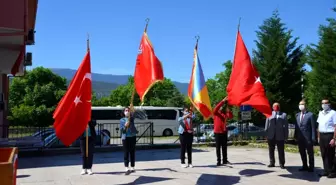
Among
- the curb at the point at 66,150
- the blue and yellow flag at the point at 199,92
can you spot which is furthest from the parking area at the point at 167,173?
the blue and yellow flag at the point at 199,92

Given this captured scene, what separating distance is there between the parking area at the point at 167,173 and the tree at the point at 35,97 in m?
37.3

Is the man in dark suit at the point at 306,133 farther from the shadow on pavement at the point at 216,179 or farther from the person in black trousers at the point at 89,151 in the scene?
the person in black trousers at the point at 89,151

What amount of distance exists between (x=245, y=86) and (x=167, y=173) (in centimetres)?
319

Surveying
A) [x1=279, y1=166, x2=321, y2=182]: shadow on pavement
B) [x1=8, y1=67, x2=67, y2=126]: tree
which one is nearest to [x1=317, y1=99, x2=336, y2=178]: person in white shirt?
[x1=279, y1=166, x2=321, y2=182]: shadow on pavement

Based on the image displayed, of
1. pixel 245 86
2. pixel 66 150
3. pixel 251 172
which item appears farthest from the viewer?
pixel 66 150

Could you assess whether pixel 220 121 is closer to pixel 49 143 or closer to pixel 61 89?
pixel 49 143

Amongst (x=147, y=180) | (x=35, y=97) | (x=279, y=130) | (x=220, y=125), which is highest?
(x=35, y=97)

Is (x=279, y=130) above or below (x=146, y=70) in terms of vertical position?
below

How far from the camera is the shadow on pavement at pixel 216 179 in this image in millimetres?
9469

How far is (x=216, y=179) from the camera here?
9906 millimetres

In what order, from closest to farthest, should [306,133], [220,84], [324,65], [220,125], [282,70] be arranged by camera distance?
[306,133]
[220,125]
[324,65]
[282,70]
[220,84]

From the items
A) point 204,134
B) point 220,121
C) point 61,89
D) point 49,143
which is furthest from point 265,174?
point 61,89

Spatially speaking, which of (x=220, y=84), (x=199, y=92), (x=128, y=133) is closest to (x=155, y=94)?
(x=220, y=84)

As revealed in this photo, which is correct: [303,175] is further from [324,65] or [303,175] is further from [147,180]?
[324,65]
